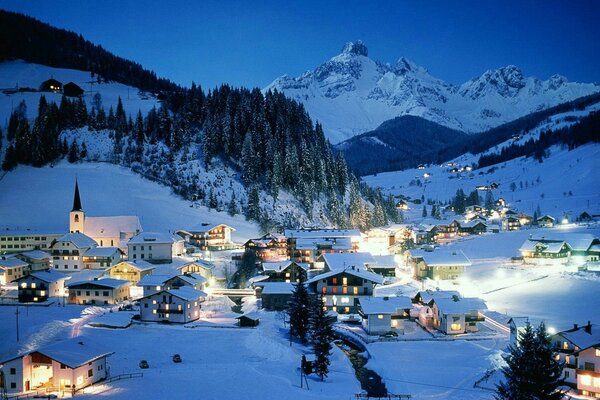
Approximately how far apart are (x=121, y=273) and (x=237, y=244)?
2258 centimetres

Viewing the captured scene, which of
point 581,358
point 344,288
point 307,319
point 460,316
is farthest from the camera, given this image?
point 344,288

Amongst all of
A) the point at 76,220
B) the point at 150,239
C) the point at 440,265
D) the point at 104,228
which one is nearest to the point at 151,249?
the point at 150,239

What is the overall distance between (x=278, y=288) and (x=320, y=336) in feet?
56.3

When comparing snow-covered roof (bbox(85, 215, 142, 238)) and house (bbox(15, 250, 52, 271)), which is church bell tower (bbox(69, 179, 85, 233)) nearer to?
snow-covered roof (bbox(85, 215, 142, 238))

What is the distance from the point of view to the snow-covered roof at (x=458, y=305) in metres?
49.2

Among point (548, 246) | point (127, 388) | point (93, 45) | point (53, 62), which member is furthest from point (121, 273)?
point (93, 45)

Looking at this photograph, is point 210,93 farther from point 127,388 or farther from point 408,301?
point 127,388

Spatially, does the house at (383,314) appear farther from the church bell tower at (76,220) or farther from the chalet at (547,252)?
the church bell tower at (76,220)

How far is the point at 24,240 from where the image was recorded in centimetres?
7700

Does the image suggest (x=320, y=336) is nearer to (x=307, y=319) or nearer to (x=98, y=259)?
(x=307, y=319)

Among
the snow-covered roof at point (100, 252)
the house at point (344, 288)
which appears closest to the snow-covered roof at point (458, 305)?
the house at point (344, 288)

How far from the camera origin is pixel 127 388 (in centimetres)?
3522

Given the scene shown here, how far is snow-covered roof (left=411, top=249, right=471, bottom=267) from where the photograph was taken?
70.8 m

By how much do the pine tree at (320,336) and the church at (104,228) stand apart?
3902cm
